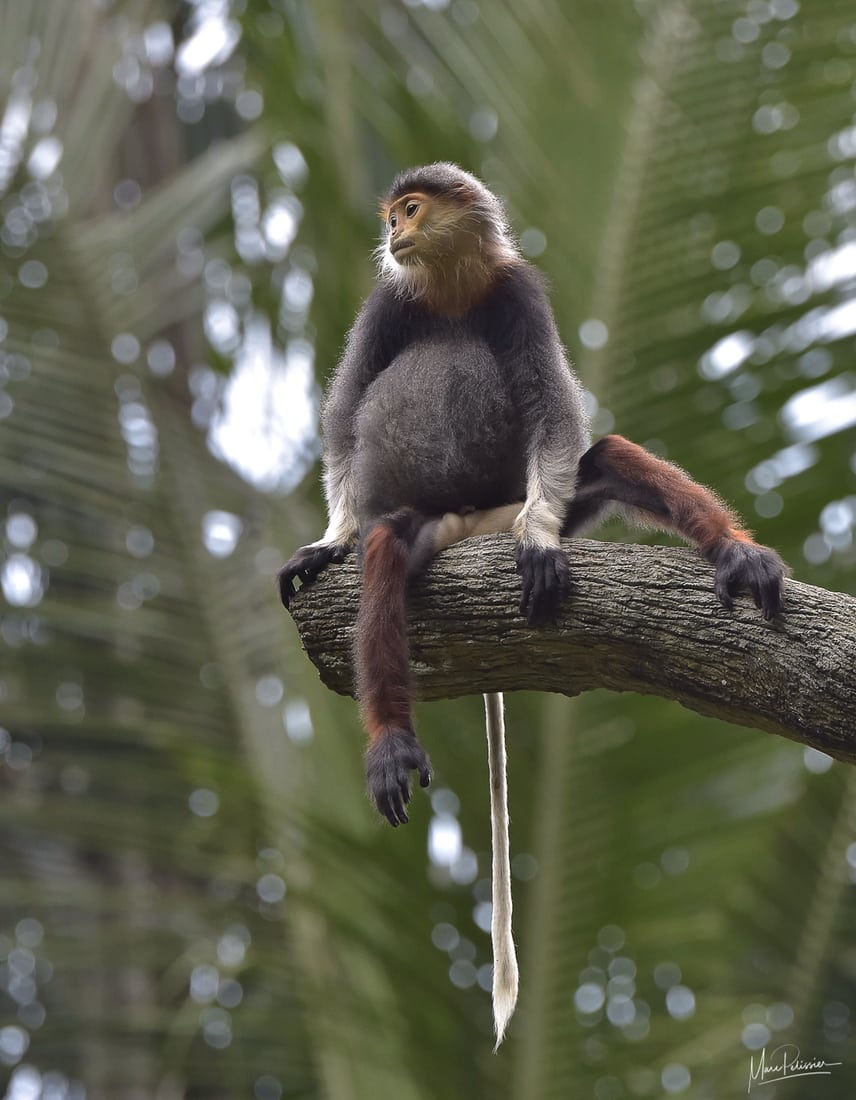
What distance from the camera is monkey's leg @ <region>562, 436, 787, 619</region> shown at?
399 centimetres

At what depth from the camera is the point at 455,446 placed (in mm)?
4996

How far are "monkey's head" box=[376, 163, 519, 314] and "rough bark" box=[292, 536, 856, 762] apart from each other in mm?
997

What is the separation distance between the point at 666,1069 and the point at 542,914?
0.87 meters

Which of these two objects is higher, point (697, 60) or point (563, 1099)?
point (697, 60)

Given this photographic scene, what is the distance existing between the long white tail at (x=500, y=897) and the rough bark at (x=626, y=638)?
49 centimetres

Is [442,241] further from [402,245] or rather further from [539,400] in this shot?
[539,400]

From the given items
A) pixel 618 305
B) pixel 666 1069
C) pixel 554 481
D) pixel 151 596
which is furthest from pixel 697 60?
pixel 666 1069

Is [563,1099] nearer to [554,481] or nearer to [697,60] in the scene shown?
[554,481]

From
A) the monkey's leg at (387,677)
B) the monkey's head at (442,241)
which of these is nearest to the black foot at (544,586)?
the monkey's leg at (387,677)

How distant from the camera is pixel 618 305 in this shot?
22.8 feet

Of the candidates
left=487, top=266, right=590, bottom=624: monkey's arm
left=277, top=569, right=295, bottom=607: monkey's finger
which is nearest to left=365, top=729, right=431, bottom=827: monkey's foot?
left=487, top=266, right=590, bottom=624: monkey's arm

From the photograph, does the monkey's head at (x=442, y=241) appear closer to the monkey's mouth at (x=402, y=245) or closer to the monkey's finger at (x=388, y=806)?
the monkey's mouth at (x=402, y=245)
